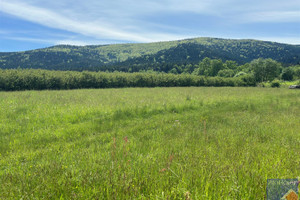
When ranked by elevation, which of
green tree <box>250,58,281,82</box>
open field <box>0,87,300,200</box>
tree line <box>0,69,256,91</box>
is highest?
green tree <box>250,58,281,82</box>

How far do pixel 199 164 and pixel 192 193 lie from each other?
1.03m

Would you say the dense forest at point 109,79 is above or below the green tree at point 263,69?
below

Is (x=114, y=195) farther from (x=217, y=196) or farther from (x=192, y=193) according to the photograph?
(x=217, y=196)

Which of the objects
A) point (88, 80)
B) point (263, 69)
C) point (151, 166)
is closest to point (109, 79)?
point (88, 80)

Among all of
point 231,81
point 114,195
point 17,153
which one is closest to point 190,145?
point 114,195

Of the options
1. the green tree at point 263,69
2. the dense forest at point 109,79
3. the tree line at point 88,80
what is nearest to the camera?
the tree line at point 88,80

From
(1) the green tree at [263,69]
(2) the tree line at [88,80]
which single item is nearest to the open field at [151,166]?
(2) the tree line at [88,80]

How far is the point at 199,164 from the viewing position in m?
3.81

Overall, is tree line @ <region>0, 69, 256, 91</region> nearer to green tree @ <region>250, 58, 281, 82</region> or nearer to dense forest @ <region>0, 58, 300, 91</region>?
dense forest @ <region>0, 58, 300, 91</region>

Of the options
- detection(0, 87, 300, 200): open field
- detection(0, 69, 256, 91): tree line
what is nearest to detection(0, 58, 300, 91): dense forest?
detection(0, 69, 256, 91): tree line

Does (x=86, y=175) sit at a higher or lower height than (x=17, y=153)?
higher

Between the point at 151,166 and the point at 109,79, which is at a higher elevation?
the point at 109,79

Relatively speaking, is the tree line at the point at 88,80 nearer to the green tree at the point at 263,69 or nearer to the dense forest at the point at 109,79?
the dense forest at the point at 109,79

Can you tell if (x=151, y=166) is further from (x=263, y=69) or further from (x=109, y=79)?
(x=263, y=69)
